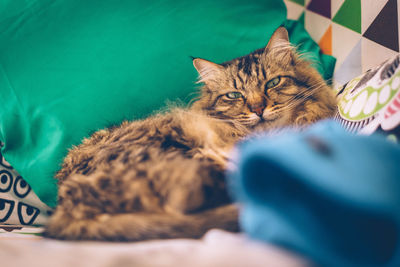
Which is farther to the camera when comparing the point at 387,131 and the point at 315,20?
the point at 315,20

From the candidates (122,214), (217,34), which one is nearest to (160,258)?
(122,214)

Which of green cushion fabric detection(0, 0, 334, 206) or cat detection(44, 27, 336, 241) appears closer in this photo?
cat detection(44, 27, 336, 241)

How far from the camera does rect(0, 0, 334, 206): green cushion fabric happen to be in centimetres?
70

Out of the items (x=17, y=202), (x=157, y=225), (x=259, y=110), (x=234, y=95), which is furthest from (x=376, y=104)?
(x=17, y=202)

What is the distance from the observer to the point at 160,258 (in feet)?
0.95

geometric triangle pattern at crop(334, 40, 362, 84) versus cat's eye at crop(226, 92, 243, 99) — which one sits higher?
cat's eye at crop(226, 92, 243, 99)

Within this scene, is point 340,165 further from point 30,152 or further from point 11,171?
point 11,171

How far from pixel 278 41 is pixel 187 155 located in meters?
0.49

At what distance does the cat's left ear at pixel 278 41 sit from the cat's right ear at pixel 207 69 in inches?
6.2

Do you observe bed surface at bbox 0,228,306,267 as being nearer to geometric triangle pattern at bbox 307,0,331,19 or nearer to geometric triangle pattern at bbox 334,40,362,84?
geometric triangle pattern at bbox 334,40,362,84

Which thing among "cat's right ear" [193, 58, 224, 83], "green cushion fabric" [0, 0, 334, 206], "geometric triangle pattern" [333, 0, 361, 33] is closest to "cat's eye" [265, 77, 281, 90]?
"cat's right ear" [193, 58, 224, 83]

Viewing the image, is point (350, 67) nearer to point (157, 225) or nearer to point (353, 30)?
point (353, 30)

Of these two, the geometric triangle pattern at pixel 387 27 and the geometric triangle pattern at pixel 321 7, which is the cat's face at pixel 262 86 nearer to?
the geometric triangle pattern at pixel 387 27

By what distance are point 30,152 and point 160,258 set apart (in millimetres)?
640
